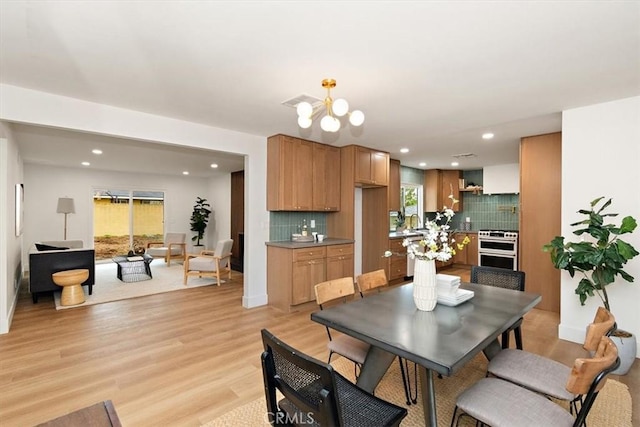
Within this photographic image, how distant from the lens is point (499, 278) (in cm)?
290

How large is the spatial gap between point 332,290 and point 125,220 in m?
8.39

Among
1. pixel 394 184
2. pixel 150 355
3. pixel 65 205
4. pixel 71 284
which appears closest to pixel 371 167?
pixel 394 184

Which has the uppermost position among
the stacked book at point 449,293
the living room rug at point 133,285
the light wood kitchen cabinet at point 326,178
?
the light wood kitchen cabinet at point 326,178

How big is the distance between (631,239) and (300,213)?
3989 millimetres

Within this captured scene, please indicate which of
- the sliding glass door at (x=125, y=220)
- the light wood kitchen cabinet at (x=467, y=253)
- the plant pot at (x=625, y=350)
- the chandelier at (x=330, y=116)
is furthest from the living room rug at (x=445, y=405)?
the sliding glass door at (x=125, y=220)

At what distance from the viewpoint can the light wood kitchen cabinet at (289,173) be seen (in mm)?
4484

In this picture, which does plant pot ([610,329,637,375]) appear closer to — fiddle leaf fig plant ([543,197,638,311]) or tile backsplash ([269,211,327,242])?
fiddle leaf fig plant ([543,197,638,311])

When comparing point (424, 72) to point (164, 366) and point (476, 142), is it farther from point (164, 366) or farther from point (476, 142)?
point (164, 366)

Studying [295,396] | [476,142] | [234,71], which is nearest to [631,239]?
[476,142]

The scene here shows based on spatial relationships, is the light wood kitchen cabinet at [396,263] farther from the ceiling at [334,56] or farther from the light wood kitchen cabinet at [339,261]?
the ceiling at [334,56]

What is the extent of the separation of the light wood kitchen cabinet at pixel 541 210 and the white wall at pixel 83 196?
7.41m

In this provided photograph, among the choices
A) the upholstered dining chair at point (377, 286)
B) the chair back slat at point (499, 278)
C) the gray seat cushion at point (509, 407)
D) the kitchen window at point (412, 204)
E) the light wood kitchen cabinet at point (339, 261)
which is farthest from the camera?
the kitchen window at point (412, 204)

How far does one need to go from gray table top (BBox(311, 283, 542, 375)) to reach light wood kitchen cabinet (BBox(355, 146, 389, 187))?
3.05m

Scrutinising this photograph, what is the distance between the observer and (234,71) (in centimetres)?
243
